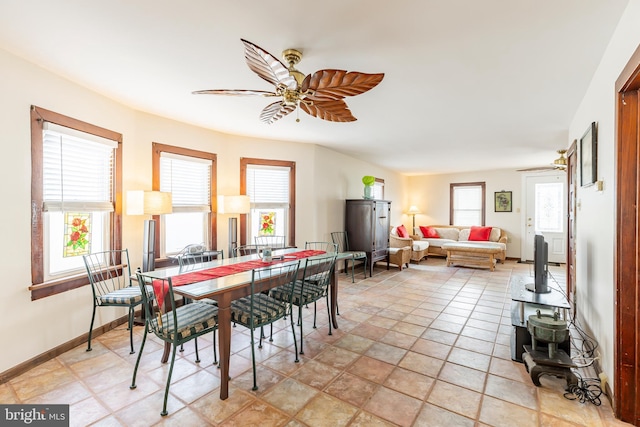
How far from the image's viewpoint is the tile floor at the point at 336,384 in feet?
6.05

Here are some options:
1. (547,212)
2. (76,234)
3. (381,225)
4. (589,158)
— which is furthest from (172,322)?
(547,212)

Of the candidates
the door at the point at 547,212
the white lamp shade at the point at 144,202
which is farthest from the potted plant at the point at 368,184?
the door at the point at 547,212

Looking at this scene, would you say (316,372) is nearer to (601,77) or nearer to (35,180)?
(35,180)

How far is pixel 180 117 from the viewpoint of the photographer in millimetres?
3781

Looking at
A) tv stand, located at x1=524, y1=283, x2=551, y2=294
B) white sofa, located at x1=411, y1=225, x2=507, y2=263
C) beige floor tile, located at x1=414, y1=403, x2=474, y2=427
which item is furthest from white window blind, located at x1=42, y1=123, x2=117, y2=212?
white sofa, located at x1=411, y1=225, x2=507, y2=263

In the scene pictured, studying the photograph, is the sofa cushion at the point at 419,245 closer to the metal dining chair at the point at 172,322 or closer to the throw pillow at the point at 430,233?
the throw pillow at the point at 430,233

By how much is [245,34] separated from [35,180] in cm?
214

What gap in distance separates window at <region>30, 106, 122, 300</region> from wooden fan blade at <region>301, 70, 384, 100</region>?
7.59 ft

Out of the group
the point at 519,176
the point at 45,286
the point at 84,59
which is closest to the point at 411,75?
the point at 84,59

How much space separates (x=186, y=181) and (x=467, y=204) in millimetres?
7389

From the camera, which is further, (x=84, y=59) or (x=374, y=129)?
(x=374, y=129)

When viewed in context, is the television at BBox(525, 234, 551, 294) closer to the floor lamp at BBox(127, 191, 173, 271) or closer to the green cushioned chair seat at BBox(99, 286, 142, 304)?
the green cushioned chair seat at BBox(99, 286, 142, 304)

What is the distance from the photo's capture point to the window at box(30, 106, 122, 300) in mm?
2492

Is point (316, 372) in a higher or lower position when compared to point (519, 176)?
lower
